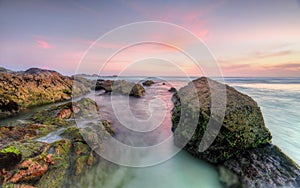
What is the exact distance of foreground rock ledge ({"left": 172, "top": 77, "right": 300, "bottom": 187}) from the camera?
299cm

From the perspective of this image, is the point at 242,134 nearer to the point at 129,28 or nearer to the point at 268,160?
the point at 268,160

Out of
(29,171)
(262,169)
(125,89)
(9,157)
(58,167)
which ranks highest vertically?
(125,89)

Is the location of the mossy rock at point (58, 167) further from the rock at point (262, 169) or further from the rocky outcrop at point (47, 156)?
the rock at point (262, 169)

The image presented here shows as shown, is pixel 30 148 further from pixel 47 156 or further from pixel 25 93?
pixel 25 93

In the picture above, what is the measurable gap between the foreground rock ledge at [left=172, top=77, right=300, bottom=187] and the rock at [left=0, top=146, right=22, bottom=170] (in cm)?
389

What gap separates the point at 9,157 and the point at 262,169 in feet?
16.9

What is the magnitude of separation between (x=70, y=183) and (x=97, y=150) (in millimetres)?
947

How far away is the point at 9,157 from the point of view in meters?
2.91

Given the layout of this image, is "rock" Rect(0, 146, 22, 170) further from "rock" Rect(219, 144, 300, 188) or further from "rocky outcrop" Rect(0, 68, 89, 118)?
"rock" Rect(219, 144, 300, 188)

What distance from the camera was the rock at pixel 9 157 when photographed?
2.73 metres

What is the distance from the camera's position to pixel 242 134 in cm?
346

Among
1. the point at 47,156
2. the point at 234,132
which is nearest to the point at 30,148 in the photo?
the point at 47,156

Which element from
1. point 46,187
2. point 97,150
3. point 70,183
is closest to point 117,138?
point 97,150

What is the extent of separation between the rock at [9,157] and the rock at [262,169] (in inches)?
169
